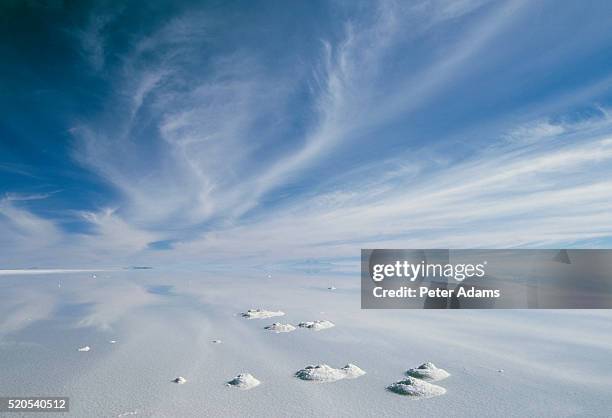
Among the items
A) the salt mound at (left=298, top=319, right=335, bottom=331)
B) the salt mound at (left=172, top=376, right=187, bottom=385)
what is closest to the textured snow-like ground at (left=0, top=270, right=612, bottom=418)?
the salt mound at (left=172, top=376, right=187, bottom=385)

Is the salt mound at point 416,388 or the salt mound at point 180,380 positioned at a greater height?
the salt mound at point 416,388

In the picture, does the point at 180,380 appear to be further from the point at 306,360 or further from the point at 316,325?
the point at 316,325

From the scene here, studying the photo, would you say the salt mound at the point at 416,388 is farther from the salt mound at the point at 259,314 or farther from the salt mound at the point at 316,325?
the salt mound at the point at 259,314

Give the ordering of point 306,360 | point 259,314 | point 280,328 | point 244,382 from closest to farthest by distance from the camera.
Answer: point 244,382 < point 306,360 < point 280,328 < point 259,314

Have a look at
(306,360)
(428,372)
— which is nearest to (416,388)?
(428,372)

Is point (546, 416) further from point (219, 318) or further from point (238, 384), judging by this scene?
point (219, 318)

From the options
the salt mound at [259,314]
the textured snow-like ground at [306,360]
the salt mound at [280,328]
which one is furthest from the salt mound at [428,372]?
the salt mound at [259,314]

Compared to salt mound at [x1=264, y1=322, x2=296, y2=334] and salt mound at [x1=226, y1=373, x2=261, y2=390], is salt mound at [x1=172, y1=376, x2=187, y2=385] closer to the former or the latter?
salt mound at [x1=226, y1=373, x2=261, y2=390]

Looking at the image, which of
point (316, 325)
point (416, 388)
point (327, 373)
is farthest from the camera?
point (316, 325)
